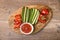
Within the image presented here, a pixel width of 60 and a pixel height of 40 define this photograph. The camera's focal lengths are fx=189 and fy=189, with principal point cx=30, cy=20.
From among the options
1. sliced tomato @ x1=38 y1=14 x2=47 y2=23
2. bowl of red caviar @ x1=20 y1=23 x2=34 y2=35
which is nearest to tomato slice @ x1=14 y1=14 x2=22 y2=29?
bowl of red caviar @ x1=20 y1=23 x2=34 y2=35

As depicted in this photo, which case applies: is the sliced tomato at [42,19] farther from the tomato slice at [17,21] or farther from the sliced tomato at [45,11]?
the tomato slice at [17,21]

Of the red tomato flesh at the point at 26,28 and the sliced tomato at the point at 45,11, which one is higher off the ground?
the sliced tomato at the point at 45,11

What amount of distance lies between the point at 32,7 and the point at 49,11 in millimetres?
128

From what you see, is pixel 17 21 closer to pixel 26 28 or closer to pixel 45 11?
pixel 26 28

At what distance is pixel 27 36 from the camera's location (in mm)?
1325

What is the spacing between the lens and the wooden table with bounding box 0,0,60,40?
133cm

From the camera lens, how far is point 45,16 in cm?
135

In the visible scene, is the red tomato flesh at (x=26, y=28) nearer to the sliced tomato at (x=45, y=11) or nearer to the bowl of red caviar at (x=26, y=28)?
the bowl of red caviar at (x=26, y=28)

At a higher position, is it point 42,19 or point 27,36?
point 42,19

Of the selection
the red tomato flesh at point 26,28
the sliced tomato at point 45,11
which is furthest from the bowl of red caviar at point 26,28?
the sliced tomato at point 45,11

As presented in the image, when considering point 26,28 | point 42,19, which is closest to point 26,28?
point 26,28

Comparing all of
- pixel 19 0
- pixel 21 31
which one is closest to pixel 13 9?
pixel 19 0

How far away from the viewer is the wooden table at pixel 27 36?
52.3 inches

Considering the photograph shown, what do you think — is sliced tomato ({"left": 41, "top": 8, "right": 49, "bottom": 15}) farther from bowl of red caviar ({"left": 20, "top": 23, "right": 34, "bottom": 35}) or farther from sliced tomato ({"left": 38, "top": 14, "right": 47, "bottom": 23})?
bowl of red caviar ({"left": 20, "top": 23, "right": 34, "bottom": 35})
